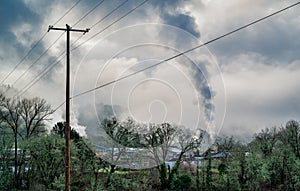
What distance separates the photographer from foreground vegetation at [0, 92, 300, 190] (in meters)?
24.6

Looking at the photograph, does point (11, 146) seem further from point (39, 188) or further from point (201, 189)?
point (201, 189)

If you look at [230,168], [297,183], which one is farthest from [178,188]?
[297,183]

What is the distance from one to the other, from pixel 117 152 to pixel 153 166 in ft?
12.1

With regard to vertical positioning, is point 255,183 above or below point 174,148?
below

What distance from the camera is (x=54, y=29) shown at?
15.6 metres

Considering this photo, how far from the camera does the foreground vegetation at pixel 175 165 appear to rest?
24625 millimetres

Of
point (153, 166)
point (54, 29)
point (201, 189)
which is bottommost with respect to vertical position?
point (201, 189)

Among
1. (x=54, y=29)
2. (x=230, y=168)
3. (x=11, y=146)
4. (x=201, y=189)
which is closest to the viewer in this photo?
(x=54, y=29)

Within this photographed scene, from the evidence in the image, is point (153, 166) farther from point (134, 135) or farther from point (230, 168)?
point (230, 168)

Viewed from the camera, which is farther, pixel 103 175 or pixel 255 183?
pixel 103 175

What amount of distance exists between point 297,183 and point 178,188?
28.5 ft

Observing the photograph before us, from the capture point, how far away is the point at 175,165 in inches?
1112

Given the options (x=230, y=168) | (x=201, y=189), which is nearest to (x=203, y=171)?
(x=201, y=189)

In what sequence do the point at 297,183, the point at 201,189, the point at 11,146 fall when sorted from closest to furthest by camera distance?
the point at 297,183, the point at 201,189, the point at 11,146
